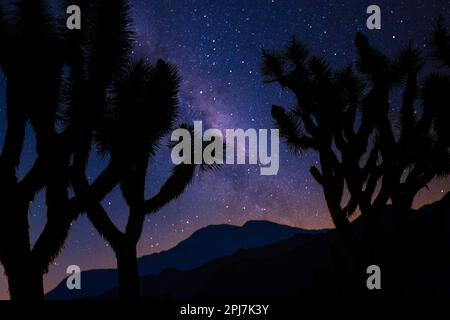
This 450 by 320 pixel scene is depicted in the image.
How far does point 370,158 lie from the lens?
27.5ft

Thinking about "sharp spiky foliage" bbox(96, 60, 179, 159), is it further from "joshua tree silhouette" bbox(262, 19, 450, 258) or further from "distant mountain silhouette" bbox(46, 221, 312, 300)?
"distant mountain silhouette" bbox(46, 221, 312, 300)

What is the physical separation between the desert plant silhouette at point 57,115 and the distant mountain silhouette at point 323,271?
6.71ft

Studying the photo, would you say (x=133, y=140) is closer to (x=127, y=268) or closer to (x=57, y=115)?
(x=57, y=115)

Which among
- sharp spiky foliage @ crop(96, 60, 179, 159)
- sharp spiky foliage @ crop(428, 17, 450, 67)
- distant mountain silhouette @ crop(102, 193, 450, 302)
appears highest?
sharp spiky foliage @ crop(428, 17, 450, 67)

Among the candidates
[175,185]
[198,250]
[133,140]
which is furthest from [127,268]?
[198,250]

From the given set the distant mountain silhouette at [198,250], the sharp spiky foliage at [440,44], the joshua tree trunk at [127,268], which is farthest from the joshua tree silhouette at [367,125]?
the distant mountain silhouette at [198,250]

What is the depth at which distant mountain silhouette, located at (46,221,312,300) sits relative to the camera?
12219 centimetres

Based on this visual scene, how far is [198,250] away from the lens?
427ft

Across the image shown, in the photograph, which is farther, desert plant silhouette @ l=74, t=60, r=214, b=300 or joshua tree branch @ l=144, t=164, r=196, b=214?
joshua tree branch @ l=144, t=164, r=196, b=214

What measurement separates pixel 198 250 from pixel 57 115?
126m

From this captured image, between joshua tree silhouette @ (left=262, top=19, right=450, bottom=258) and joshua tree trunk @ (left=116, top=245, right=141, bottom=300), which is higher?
joshua tree silhouette @ (left=262, top=19, right=450, bottom=258)

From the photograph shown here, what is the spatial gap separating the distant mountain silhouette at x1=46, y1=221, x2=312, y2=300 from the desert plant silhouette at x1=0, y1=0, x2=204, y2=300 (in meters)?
112

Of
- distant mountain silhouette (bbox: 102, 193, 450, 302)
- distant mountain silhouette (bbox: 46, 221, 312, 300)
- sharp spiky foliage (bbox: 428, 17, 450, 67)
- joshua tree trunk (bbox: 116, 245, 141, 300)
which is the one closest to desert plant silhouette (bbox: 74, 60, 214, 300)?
joshua tree trunk (bbox: 116, 245, 141, 300)

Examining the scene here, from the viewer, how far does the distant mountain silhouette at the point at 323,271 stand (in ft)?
27.4
